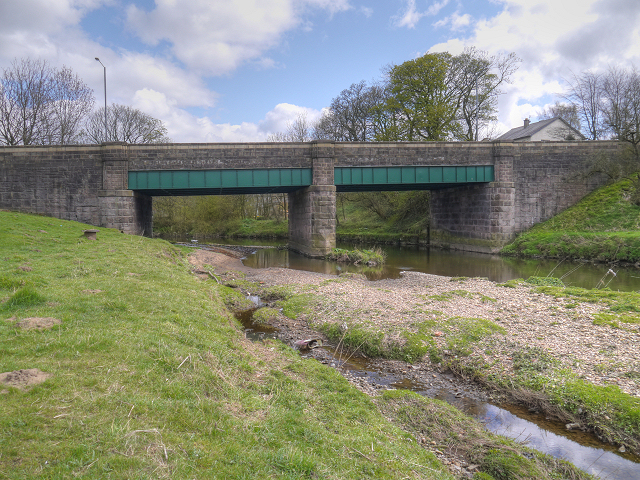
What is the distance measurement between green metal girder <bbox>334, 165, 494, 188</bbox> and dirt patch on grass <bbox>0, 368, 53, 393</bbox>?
27424 mm

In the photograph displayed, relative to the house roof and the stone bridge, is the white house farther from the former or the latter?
the stone bridge

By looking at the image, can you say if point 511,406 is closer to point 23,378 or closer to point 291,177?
point 23,378

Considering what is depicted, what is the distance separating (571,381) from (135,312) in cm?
880

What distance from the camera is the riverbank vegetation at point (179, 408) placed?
4.01 meters

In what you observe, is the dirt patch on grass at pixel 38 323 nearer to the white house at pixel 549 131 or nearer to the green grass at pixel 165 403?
the green grass at pixel 165 403

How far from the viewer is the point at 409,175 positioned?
105 feet

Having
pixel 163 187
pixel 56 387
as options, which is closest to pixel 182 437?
pixel 56 387

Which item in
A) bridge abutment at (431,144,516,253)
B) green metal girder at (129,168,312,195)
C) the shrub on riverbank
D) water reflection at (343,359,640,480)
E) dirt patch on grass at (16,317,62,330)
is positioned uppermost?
green metal girder at (129,168,312,195)

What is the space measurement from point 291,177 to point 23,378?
26.5m

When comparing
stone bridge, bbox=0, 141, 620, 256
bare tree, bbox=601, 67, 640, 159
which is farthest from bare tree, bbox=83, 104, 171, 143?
bare tree, bbox=601, 67, 640, 159

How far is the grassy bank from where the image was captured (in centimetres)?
2530

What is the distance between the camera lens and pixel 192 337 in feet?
26.0

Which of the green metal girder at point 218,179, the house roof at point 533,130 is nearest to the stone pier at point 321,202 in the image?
the green metal girder at point 218,179

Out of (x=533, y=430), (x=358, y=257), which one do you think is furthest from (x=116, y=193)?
(x=533, y=430)
